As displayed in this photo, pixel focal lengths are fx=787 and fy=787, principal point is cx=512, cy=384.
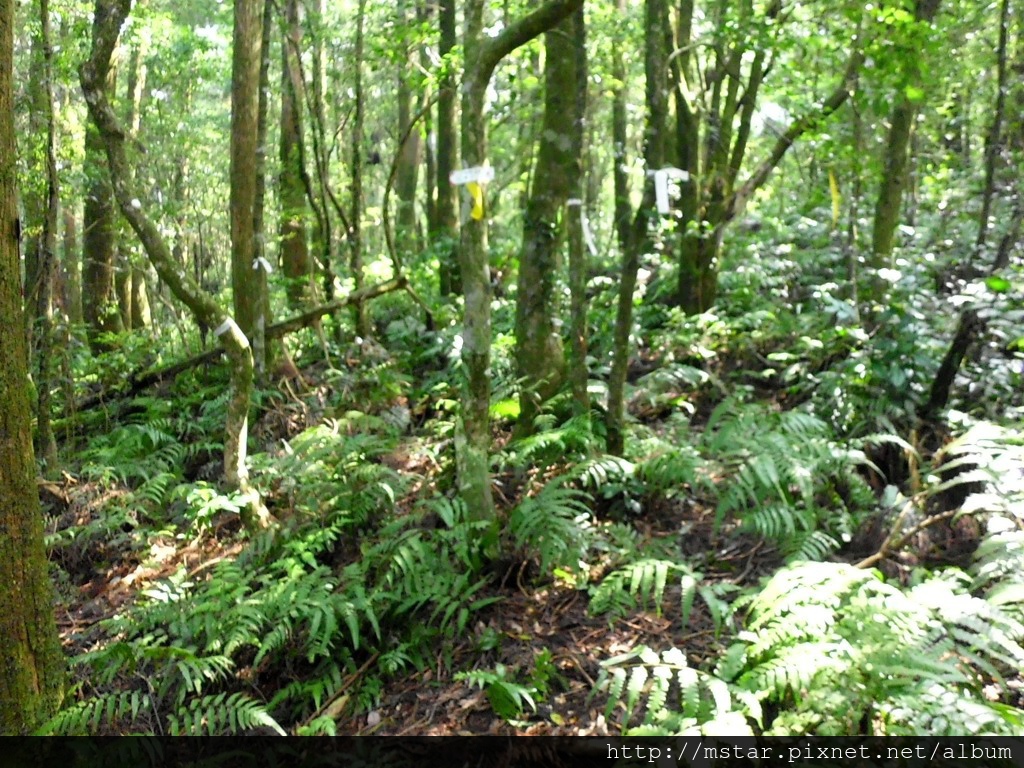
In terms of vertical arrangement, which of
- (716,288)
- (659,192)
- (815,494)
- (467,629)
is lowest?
(467,629)

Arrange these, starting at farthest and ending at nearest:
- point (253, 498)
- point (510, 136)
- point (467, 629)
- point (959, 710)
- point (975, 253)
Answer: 1. point (510, 136)
2. point (975, 253)
3. point (253, 498)
4. point (467, 629)
5. point (959, 710)

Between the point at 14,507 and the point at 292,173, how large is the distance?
7792mm

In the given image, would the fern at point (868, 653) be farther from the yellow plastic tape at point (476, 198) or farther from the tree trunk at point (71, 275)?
the tree trunk at point (71, 275)

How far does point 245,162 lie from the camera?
809cm

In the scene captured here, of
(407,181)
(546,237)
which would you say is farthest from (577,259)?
(407,181)

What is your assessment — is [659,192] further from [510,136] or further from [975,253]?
[510,136]

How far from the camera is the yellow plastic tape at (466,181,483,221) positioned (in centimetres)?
480

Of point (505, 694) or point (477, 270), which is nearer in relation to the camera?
point (505, 694)

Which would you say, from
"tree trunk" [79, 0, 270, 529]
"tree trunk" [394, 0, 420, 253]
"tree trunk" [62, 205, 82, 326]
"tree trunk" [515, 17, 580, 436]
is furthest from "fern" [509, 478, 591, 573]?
"tree trunk" [62, 205, 82, 326]

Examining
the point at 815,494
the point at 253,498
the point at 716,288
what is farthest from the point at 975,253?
the point at 253,498

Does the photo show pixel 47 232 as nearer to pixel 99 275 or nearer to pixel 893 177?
pixel 99 275

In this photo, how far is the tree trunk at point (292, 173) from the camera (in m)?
10.1

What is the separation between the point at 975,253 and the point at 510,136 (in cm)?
1389

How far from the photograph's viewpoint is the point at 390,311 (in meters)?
11.7
